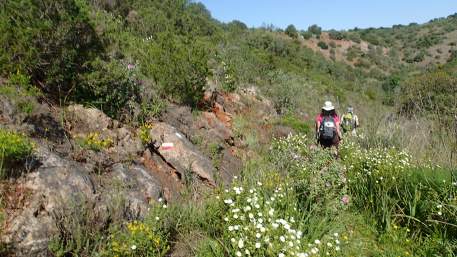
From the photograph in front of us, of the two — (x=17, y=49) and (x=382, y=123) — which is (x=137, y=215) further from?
(x=382, y=123)

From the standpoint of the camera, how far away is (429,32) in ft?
184

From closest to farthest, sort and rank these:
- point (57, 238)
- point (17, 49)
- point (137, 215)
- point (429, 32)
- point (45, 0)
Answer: point (57, 238), point (137, 215), point (17, 49), point (45, 0), point (429, 32)

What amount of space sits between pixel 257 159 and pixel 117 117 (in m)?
2.64

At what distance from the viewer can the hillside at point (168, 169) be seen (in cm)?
376

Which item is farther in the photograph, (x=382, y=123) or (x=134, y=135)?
(x=382, y=123)

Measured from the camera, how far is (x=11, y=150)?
3.66 m

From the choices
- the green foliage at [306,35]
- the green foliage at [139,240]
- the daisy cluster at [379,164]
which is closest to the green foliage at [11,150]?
the green foliage at [139,240]

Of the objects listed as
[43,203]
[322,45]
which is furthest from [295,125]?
[322,45]

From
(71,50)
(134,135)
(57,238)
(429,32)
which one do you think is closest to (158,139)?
(134,135)

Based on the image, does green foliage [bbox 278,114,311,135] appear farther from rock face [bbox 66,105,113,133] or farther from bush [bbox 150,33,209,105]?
rock face [bbox 66,105,113,133]

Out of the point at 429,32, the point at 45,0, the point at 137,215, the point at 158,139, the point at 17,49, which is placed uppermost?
the point at 429,32

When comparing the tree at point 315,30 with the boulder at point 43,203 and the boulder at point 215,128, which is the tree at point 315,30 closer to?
the boulder at point 215,128

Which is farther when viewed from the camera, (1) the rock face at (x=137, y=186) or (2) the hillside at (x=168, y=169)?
(1) the rock face at (x=137, y=186)

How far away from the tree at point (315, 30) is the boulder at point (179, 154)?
4904 cm
